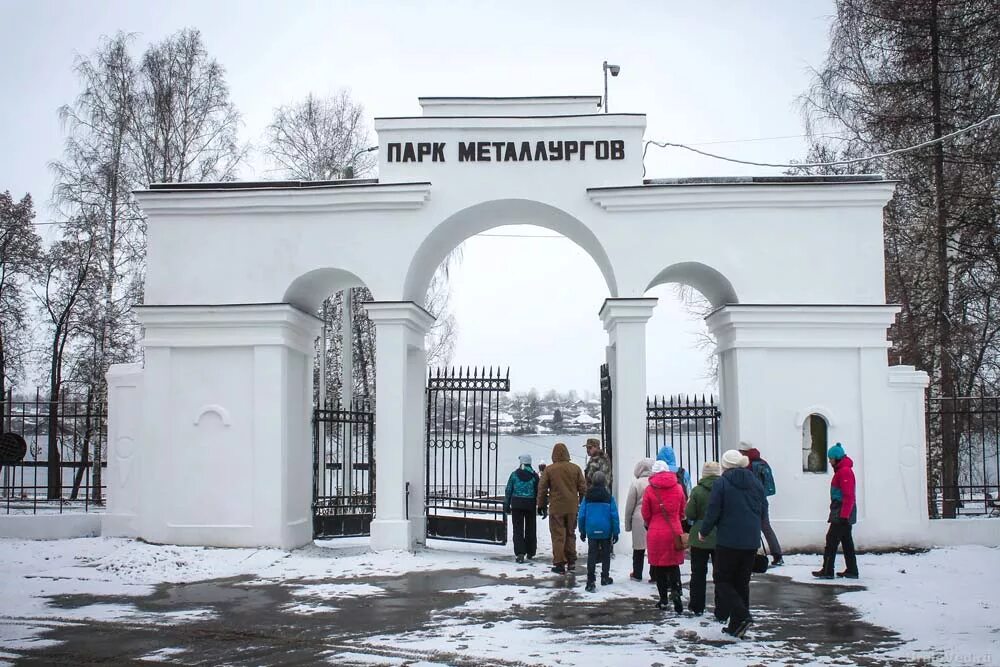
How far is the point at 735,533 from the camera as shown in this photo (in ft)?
28.4

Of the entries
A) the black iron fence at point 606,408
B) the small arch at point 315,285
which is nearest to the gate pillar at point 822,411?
the black iron fence at point 606,408

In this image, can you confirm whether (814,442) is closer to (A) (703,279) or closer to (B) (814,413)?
(B) (814,413)

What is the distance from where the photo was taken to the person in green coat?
9344 millimetres

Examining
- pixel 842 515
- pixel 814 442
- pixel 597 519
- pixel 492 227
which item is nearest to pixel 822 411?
pixel 814 442

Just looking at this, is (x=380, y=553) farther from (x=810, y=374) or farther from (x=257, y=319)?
(x=810, y=374)

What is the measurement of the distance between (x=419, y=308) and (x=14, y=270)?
645 inches

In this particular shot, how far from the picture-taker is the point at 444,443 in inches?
617

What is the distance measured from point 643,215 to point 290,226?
219 inches

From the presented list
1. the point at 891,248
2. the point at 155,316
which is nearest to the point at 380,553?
the point at 155,316

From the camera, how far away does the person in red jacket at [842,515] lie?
39.5 ft

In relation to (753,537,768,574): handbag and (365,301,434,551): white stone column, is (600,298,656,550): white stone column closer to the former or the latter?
(365,301,434,551): white stone column

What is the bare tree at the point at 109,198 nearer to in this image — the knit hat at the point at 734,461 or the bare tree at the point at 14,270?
the bare tree at the point at 14,270

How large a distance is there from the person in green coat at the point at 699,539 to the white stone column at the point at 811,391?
493 centimetres

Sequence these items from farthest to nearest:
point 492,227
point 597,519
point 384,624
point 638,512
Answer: point 492,227 < point 638,512 < point 597,519 < point 384,624
